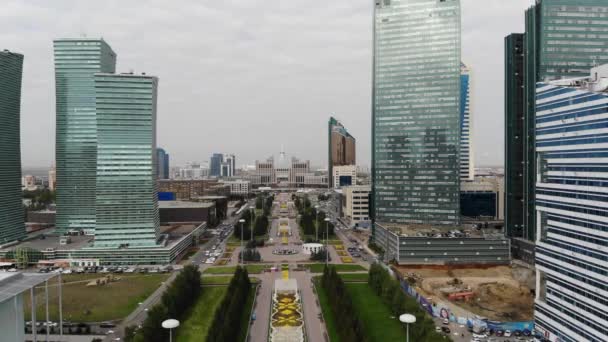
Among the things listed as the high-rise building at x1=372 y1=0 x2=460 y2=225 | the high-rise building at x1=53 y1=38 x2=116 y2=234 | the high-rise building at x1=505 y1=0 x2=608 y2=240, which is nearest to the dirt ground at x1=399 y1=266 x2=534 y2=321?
the high-rise building at x1=372 y1=0 x2=460 y2=225

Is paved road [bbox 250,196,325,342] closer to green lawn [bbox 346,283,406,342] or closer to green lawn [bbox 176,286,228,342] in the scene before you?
green lawn [bbox 346,283,406,342]

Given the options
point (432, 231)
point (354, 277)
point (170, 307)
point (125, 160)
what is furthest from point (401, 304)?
point (125, 160)

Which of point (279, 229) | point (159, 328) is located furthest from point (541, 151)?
point (279, 229)

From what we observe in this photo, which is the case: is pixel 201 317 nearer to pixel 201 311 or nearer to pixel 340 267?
pixel 201 311

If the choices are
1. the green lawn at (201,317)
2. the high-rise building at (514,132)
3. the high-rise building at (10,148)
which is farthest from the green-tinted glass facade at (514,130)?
the high-rise building at (10,148)

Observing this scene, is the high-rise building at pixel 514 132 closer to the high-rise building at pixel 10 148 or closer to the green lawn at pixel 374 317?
the green lawn at pixel 374 317

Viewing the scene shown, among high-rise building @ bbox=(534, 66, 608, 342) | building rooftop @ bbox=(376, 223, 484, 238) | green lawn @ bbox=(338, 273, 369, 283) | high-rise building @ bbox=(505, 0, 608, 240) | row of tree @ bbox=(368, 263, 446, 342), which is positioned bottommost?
green lawn @ bbox=(338, 273, 369, 283)
